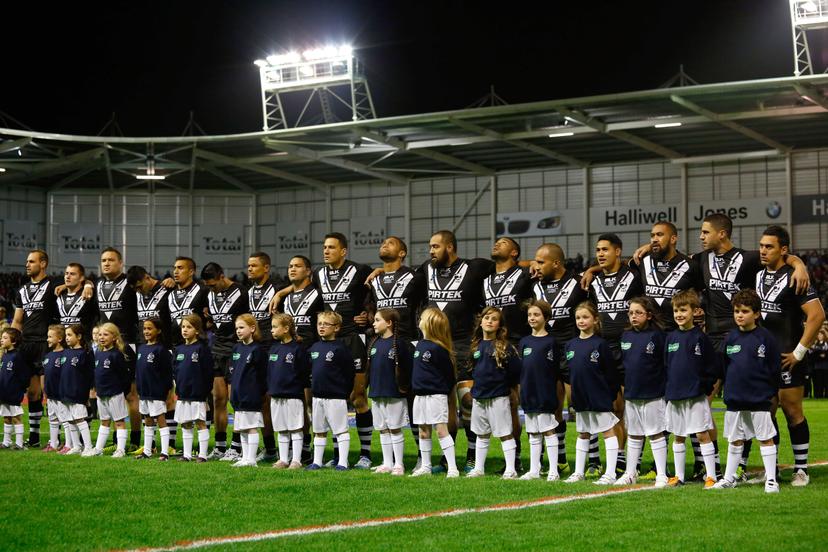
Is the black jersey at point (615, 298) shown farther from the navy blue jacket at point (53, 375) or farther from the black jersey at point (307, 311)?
the navy blue jacket at point (53, 375)

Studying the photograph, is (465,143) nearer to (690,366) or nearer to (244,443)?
(244,443)

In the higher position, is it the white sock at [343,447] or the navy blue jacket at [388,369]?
A: the navy blue jacket at [388,369]

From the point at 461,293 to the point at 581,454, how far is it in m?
2.18

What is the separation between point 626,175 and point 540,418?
101 ft

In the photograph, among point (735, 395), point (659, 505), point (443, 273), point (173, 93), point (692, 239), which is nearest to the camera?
point (659, 505)

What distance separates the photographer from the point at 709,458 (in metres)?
8.95

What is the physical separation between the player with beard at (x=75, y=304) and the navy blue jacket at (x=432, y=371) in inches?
209

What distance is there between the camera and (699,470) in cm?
959

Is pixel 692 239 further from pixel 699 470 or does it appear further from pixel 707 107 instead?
pixel 699 470

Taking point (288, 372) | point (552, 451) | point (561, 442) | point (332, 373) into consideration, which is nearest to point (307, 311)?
point (288, 372)

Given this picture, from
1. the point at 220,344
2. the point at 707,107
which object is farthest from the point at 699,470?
the point at 707,107

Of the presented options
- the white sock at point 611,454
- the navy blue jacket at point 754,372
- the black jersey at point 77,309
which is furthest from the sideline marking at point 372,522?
the black jersey at point 77,309

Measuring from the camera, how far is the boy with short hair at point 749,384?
28.2 feet

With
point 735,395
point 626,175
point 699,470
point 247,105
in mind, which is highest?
point 247,105
